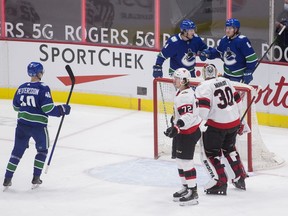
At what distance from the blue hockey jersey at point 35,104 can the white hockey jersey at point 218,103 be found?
128 centimetres

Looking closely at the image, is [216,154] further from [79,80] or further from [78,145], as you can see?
[79,80]

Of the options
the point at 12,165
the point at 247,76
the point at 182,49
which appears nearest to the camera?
the point at 12,165

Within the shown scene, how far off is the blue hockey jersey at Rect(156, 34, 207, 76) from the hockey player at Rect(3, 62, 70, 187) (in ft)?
7.50

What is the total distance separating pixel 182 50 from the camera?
412 inches

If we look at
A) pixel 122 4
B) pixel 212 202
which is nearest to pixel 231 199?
pixel 212 202

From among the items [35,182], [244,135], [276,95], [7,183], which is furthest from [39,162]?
[276,95]

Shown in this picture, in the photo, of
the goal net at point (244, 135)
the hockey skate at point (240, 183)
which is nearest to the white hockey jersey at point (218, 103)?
the hockey skate at point (240, 183)

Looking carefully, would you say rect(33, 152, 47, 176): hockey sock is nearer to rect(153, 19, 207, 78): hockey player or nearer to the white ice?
the white ice

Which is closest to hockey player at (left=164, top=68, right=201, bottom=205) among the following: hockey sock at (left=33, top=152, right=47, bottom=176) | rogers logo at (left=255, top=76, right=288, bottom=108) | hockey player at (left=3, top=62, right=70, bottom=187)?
hockey player at (left=3, top=62, right=70, bottom=187)

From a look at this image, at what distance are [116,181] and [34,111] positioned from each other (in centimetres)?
111

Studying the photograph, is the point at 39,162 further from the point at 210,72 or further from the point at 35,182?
the point at 210,72

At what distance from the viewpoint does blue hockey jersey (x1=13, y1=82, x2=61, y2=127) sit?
841cm

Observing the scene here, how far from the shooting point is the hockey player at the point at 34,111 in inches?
331

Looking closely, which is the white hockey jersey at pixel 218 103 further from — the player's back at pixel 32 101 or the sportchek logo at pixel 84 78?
the sportchek logo at pixel 84 78
